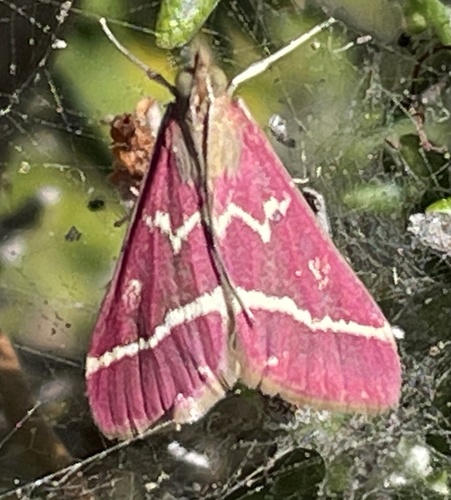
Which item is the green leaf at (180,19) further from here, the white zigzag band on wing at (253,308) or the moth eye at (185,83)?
the white zigzag band on wing at (253,308)

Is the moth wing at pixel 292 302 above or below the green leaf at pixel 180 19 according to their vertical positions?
below

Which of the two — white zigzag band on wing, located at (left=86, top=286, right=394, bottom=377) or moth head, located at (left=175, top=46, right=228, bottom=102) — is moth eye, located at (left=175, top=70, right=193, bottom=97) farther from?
white zigzag band on wing, located at (left=86, top=286, right=394, bottom=377)

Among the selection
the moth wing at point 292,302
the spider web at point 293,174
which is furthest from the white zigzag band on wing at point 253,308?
the spider web at point 293,174

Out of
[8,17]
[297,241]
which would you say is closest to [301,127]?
[297,241]

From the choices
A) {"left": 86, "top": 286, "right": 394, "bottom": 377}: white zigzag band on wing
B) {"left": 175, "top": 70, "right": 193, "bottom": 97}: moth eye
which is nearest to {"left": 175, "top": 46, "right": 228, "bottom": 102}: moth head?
{"left": 175, "top": 70, "right": 193, "bottom": 97}: moth eye

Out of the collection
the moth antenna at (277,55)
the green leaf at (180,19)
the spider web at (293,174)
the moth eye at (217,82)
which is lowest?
the spider web at (293,174)

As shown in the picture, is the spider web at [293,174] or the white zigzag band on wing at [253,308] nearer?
the white zigzag band on wing at [253,308]

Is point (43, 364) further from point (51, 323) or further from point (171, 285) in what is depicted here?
point (171, 285)
